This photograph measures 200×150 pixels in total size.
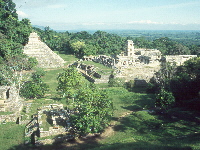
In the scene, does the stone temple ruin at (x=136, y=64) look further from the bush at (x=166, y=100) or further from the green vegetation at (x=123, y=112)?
the bush at (x=166, y=100)

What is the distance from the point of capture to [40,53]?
192 feet

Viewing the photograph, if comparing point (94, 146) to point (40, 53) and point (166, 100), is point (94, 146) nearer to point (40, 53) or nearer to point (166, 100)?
point (166, 100)

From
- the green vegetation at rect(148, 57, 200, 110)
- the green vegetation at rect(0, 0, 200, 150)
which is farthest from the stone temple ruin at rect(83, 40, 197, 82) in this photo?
the green vegetation at rect(148, 57, 200, 110)

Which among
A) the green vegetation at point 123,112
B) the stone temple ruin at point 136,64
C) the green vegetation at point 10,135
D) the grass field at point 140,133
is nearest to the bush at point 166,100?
the green vegetation at point 123,112

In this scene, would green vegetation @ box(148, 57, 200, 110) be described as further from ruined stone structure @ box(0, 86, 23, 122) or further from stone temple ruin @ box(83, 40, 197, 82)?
ruined stone structure @ box(0, 86, 23, 122)

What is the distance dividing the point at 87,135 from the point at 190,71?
966 inches

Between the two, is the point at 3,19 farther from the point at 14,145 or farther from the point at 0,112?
the point at 14,145

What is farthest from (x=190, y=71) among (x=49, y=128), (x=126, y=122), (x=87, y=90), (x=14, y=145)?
(x=14, y=145)

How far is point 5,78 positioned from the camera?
1248 inches

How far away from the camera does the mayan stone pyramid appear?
187 feet

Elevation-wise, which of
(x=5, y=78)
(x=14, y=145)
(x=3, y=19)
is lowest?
(x=14, y=145)

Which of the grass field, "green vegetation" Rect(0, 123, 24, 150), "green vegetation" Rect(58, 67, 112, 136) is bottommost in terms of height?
"green vegetation" Rect(0, 123, 24, 150)

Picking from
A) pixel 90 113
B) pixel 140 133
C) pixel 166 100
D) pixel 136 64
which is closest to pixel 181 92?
pixel 166 100

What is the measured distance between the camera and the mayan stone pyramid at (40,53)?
5703 cm
